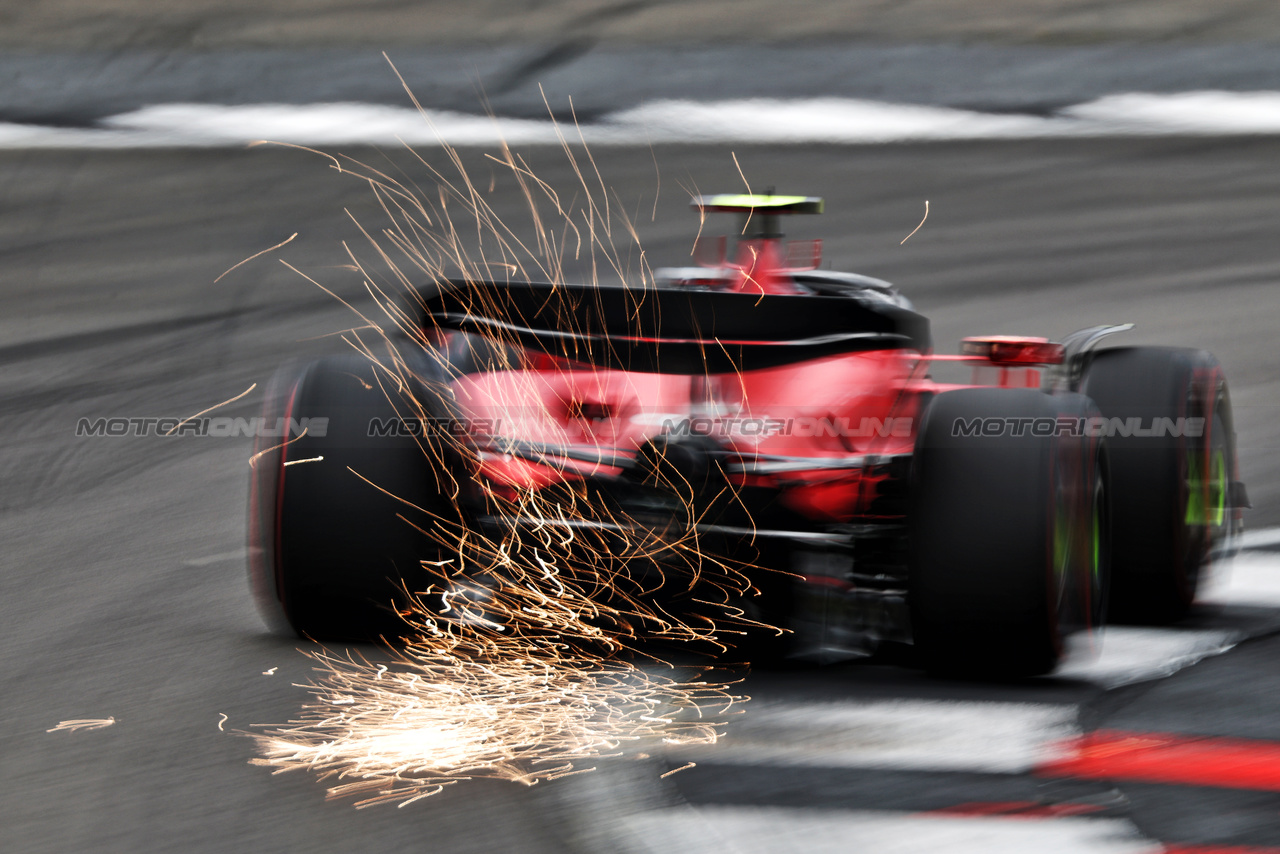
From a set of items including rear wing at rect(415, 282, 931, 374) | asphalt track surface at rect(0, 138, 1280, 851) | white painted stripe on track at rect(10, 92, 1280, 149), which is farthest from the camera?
white painted stripe on track at rect(10, 92, 1280, 149)

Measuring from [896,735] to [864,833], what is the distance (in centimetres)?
71

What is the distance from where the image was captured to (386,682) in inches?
186

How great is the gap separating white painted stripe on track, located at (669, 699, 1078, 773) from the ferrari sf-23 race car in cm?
24

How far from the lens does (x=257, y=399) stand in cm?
914

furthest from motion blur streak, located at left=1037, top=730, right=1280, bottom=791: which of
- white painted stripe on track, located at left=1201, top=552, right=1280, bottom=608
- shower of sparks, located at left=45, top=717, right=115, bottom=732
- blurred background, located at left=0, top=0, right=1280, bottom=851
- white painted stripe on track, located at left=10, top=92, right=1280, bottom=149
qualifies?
white painted stripe on track, located at left=10, top=92, right=1280, bottom=149

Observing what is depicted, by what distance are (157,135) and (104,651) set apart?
35.6 feet

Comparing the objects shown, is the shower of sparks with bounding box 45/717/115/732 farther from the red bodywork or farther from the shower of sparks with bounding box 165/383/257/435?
the shower of sparks with bounding box 165/383/257/435

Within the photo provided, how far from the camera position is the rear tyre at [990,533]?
454cm

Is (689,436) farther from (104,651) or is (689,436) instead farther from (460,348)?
(104,651)

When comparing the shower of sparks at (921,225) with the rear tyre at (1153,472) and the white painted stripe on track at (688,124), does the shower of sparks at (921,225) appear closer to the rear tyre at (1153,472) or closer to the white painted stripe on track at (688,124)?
the white painted stripe on track at (688,124)

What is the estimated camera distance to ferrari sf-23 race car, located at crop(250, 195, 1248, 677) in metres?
4.57

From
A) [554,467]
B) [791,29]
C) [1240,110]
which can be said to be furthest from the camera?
[791,29]

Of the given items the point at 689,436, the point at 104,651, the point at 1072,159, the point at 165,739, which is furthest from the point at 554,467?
the point at 1072,159

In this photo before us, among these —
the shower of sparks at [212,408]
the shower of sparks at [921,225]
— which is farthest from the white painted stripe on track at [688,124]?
the shower of sparks at [212,408]
